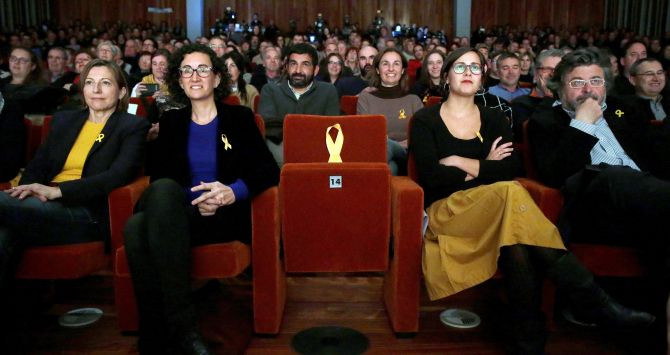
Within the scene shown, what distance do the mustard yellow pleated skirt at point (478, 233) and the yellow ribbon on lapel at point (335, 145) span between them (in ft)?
1.51

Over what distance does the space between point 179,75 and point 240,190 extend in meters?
0.50

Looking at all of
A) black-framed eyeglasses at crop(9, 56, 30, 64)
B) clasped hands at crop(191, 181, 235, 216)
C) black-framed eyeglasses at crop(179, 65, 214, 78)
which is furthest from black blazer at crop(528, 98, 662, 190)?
black-framed eyeglasses at crop(9, 56, 30, 64)

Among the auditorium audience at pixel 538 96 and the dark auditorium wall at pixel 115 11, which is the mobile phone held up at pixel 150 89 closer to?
the auditorium audience at pixel 538 96

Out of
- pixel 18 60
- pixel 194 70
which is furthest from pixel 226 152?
pixel 18 60

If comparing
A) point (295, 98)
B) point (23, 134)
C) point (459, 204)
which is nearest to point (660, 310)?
point (459, 204)

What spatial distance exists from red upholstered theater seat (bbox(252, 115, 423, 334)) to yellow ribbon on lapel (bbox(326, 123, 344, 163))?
0.83ft

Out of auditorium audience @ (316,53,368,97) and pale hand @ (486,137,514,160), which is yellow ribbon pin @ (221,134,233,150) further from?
auditorium audience @ (316,53,368,97)

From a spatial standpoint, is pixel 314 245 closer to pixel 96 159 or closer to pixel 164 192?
pixel 164 192

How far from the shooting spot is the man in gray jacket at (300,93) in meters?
2.85

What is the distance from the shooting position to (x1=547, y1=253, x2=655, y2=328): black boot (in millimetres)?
1472

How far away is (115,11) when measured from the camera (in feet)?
37.3

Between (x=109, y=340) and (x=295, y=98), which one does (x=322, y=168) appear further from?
(x=295, y=98)

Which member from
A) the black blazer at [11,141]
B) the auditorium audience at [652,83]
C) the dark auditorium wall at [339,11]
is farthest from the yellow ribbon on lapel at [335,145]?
the dark auditorium wall at [339,11]

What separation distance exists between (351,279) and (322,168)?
0.70 metres
